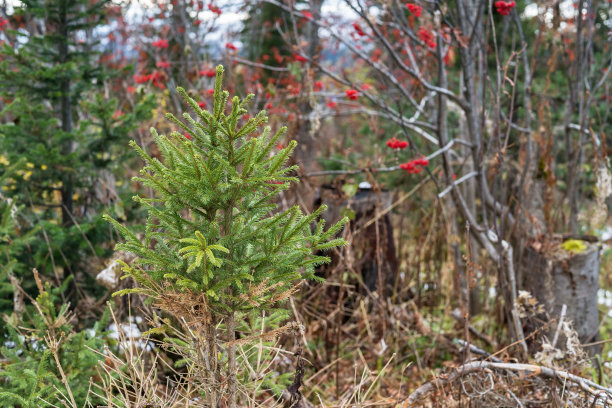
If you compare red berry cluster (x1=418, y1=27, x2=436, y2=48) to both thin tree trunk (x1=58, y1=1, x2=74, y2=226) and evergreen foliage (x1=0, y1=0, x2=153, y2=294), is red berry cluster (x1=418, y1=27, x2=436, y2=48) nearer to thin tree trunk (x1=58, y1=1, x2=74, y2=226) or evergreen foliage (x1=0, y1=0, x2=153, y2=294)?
evergreen foliage (x1=0, y1=0, x2=153, y2=294)

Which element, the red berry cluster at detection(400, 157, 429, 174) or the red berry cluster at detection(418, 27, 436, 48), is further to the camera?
the red berry cluster at detection(418, 27, 436, 48)

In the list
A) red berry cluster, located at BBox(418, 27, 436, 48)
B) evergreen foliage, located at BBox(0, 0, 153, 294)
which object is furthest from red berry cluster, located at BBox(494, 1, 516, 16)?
evergreen foliage, located at BBox(0, 0, 153, 294)

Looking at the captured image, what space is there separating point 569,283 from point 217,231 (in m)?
2.83

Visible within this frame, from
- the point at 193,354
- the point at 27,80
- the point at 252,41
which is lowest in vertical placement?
the point at 193,354

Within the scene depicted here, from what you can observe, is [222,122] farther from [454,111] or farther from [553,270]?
[454,111]

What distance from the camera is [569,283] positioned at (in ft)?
12.0

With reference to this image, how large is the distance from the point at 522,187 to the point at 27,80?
3.52 m

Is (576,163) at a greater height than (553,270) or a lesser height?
greater

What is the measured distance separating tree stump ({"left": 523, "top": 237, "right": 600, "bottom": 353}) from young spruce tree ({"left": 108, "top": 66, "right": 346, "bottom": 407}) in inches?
95.2

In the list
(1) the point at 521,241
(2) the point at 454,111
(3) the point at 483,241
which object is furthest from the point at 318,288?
(2) the point at 454,111

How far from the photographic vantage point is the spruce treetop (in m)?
1.71

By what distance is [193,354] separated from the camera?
2.01 m

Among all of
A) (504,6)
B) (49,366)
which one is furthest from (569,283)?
(49,366)

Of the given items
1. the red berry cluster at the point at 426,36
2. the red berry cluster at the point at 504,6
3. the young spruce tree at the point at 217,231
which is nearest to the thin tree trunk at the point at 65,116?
the young spruce tree at the point at 217,231
